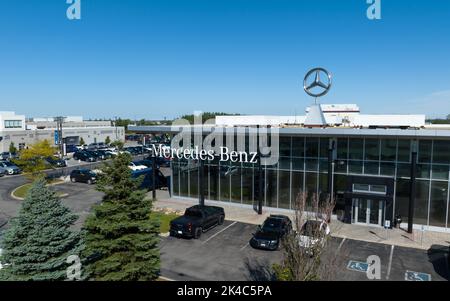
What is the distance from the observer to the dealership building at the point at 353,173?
22.4 meters

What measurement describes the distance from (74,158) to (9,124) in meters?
17.5

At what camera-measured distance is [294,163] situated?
26.6 meters

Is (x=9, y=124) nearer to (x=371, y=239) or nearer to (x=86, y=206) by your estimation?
(x=86, y=206)

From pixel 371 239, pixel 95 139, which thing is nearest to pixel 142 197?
pixel 371 239

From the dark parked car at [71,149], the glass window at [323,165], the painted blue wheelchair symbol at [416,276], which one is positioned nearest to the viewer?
the painted blue wheelchair symbol at [416,276]

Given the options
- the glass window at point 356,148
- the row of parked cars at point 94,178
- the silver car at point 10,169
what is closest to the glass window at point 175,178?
the row of parked cars at point 94,178

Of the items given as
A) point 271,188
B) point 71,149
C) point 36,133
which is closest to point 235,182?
point 271,188

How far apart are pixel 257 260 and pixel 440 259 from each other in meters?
9.34

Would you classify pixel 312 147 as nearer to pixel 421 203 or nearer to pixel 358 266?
pixel 421 203

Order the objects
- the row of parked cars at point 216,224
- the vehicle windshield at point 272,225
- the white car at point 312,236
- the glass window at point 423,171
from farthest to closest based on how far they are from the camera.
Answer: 1. the glass window at point 423,171
2. the vehicle windshield at point 272,225
3. the row of parked cars at point 216,224
4. the white car at point 312,236

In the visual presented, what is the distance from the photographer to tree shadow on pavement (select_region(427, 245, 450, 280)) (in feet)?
54.5

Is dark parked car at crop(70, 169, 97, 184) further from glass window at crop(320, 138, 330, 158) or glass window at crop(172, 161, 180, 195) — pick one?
glass window at crop(320, 138, 330, 158)

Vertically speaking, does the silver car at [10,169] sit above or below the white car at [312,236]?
below

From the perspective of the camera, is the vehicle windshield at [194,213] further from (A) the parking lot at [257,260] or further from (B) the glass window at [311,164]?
(B) the glass window at [311,164]
